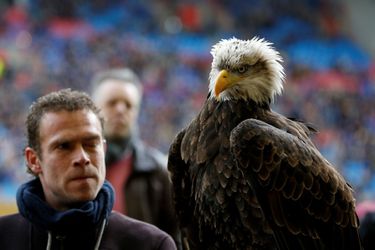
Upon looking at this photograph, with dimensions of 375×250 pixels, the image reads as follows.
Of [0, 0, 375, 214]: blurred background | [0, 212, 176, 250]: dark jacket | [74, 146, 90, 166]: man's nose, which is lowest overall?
[0, 212, 176, 250]: dark jacket

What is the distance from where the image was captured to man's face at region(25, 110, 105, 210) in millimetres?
2107

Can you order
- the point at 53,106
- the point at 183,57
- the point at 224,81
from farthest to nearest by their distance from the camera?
the point at 183,57, the point at 224,81, the point at 53,106

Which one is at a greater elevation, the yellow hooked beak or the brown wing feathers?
the yellow hooked beak

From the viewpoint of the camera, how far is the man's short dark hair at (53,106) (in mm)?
2201

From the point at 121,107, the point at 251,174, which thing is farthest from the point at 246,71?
the point at 121,107

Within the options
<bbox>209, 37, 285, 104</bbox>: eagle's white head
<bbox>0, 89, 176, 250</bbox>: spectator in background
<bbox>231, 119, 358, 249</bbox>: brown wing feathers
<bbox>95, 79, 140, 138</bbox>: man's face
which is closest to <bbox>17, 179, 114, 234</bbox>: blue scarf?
<bbox>0, 89, 176, 250</bbox>: spectator in background

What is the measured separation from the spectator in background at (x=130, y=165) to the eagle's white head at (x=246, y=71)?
887 millimetres

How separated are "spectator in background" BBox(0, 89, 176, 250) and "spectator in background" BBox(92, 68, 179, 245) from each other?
93cm

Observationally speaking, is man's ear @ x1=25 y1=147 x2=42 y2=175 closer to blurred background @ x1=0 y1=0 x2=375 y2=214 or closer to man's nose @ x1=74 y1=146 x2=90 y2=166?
man's nose @ x1=74 y1=146 x2=90 y2=166

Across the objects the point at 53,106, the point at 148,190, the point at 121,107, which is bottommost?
the point at 53,106

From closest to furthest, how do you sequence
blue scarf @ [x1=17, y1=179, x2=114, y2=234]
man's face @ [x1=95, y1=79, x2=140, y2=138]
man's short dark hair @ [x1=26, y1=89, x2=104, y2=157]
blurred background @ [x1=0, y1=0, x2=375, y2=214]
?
1. blue scarf @ [x1=17, y1=179, x2=114, y2=234]
2. man's short dark hair @ [x1=26, y1=89, x2=104, y2=157]
3. man's face @ [x1=95, y1=79, x2=140, y2=138]
4. blurred background @ [x1=0, y1=0, x2=375, y2=214]

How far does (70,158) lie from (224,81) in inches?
24.7

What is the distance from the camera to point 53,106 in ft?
7.23

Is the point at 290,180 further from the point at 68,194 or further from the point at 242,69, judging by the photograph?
the point at 68,194
